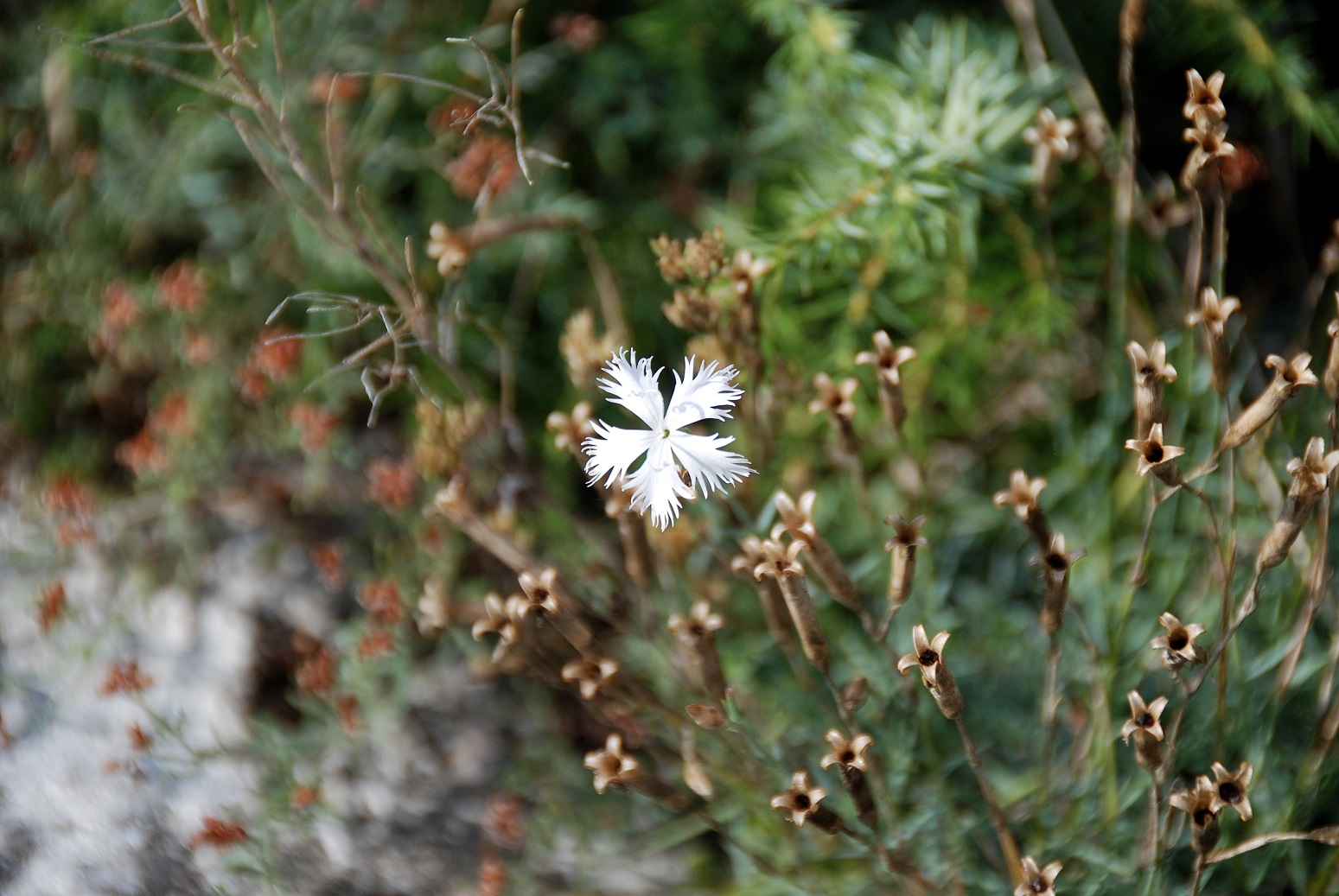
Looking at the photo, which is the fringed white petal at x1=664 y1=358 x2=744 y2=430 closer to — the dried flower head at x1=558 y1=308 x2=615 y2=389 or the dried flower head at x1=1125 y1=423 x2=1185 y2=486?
the dried flower head at x1=558 y1=308 x2=615 y2=389

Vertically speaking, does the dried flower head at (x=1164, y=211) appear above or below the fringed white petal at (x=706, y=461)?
above

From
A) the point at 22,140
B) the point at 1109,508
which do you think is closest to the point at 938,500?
the point at 1109,508

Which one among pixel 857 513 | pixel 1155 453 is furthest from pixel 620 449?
pixel 857 513

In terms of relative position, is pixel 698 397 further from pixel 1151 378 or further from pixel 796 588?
pixel 1151 378

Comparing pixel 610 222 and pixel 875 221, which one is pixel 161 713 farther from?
pixel 875 221

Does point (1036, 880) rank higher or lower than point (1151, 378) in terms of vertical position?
lower

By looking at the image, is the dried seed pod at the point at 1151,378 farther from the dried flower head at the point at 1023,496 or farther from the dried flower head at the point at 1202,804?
the dried flower head at the point at 1202,804

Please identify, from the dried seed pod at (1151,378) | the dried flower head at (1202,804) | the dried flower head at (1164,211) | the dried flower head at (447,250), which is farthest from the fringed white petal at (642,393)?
the dried flower head at (1164,211)
